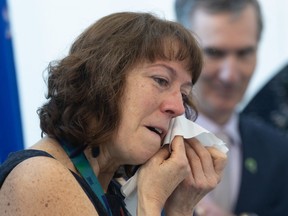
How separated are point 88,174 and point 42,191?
0.66 feet

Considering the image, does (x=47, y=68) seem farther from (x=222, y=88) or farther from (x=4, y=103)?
(x=222, y=88)

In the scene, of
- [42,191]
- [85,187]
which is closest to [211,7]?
[85,187]

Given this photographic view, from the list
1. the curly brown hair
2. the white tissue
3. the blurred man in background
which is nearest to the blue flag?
the curly brown hair

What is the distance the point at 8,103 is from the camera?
2250 mm

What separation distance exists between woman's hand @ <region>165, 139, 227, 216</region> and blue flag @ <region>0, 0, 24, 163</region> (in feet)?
1.77

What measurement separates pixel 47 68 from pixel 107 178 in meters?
0.33

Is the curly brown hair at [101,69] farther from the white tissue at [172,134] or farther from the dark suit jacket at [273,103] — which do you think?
the dark suit jacket at [273,103]

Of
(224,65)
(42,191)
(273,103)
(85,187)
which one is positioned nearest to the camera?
(42,191)

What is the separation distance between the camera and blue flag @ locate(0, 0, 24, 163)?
2.22 meters

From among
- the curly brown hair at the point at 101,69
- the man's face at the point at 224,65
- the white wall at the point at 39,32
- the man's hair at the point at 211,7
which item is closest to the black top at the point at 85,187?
the curly brown hair at the point at 101,69

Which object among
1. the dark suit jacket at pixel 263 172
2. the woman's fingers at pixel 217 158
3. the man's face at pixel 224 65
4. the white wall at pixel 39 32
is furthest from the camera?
the man's face at pixel 224 65

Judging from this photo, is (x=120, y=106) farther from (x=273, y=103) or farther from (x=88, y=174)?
(x=273, y=103)

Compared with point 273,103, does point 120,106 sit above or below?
above

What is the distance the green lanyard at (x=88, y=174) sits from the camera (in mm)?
1779
